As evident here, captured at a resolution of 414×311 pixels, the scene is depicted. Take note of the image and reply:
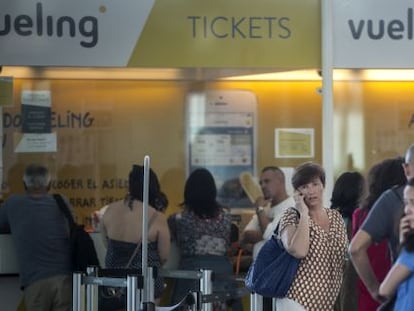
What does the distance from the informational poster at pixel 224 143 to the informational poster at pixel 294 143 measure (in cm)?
23

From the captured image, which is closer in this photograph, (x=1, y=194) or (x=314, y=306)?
(x=314, y=306)

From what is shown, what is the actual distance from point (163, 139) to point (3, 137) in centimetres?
133

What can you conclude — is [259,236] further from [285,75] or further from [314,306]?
[314,306]

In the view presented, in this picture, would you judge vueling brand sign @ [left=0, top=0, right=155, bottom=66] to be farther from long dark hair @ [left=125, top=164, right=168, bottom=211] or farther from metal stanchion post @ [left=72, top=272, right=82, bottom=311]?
metal stanchion post @ [left=72, top=272, right=82, bottom=311]

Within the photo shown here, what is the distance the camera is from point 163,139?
8.38 meters

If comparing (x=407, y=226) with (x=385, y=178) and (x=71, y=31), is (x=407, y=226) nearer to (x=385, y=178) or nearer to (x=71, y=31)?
(x=385, y=178)

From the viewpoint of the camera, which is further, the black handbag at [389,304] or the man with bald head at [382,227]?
the man with bald head at [382,227]

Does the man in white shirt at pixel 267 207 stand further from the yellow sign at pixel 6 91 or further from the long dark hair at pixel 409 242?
the long dark hair at pixel 409 242

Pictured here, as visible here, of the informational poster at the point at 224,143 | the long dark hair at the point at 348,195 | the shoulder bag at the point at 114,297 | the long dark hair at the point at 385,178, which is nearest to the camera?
the long dark hair at the point at 385,178

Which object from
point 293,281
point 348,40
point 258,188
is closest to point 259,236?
point 258,188

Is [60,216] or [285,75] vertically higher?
[285,75]

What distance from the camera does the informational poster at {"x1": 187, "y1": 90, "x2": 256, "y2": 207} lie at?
8.40 metres

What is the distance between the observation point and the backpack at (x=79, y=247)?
7281 mm

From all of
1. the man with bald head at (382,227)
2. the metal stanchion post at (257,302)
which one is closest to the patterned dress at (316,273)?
the man with bald head at (382,227)
